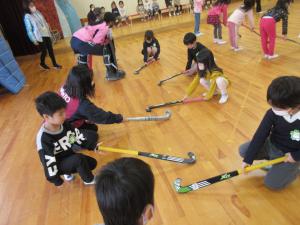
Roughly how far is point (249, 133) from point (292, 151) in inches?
26.0

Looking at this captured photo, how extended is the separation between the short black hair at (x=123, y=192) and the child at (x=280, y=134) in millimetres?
943

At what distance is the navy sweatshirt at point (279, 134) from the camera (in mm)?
1527

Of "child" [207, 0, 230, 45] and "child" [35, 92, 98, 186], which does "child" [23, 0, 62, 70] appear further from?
"child" [35, 92, 98, 186]

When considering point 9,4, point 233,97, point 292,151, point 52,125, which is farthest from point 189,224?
point 9,4

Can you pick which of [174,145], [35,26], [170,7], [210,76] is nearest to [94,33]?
[35,26]

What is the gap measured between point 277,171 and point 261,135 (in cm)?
23

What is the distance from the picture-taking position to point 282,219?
1.48m

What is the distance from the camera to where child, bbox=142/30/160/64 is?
451 centimetres

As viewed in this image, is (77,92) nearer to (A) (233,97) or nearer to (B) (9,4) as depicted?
(A) (233,97)

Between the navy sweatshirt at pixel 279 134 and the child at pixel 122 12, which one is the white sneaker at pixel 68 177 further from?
the child at pixel 122 12

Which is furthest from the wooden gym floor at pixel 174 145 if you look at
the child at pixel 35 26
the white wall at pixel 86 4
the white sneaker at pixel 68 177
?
the white wall at pixel 86 4

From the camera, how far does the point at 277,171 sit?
161cm

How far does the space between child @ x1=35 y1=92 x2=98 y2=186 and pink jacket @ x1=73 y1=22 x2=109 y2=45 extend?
2.16 m

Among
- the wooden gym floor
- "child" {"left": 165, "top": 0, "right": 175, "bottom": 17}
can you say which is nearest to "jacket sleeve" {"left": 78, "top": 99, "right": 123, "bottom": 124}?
the wooden gym floor
